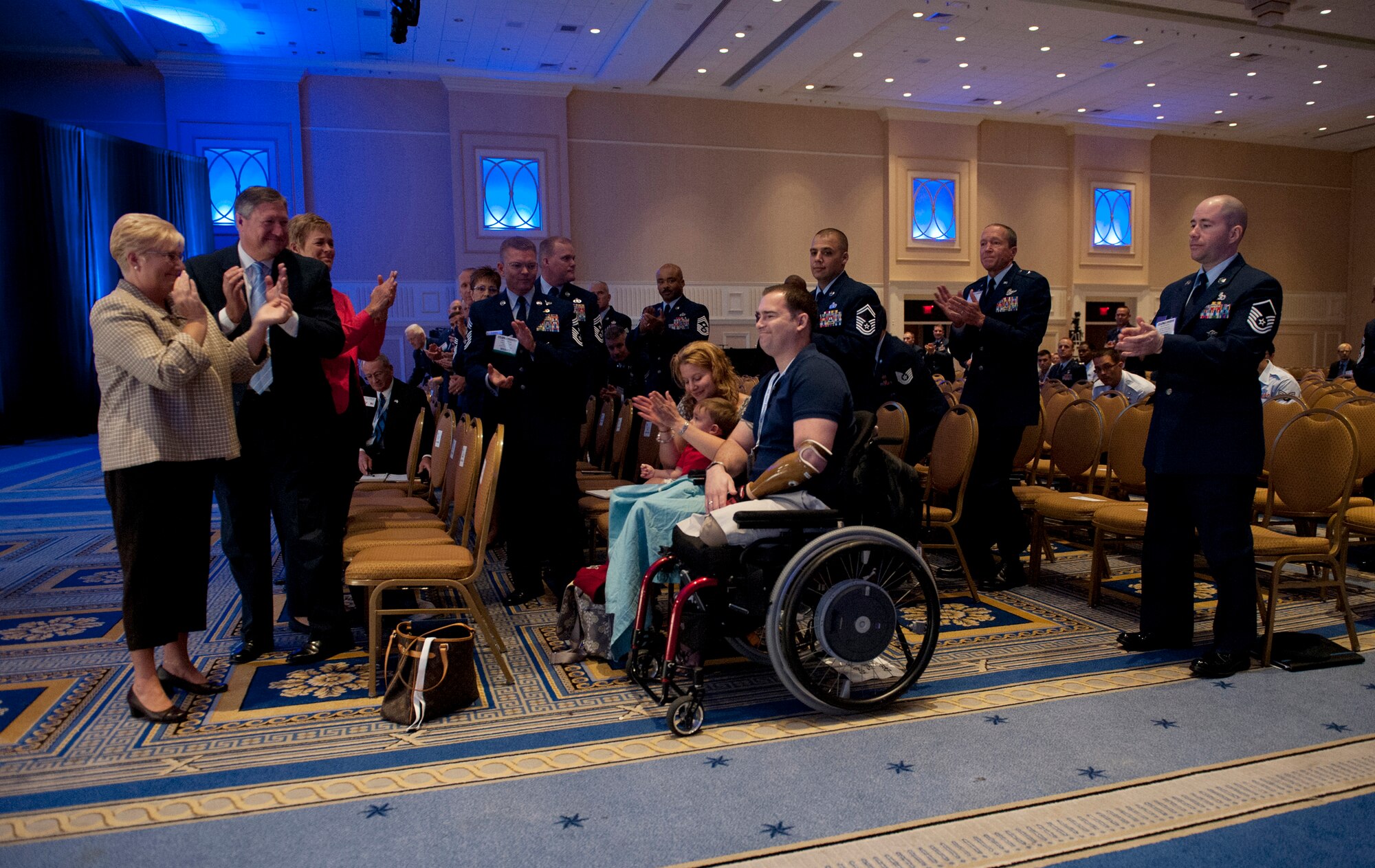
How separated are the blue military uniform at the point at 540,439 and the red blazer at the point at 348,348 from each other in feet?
1.81

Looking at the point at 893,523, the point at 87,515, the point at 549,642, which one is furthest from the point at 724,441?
the point at 87,515

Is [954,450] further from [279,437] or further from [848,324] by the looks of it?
[279,437]

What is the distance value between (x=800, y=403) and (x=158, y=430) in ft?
5.84

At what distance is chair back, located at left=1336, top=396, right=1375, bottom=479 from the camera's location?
398cm

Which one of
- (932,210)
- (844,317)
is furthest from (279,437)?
(932,210)

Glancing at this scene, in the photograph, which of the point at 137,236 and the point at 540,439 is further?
the point at 540,439

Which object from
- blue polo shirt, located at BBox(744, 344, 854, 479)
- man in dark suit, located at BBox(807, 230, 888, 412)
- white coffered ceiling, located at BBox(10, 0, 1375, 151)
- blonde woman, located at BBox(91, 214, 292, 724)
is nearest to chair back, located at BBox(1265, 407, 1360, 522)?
man in dark suit, located at BBox(807, 230, 888, 412)

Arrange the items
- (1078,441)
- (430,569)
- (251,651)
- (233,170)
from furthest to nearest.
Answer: (233,170) → (1078,441) → (251,651) → (430,569)

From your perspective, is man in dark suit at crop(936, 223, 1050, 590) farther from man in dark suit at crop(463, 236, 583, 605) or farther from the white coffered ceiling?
the white coffered ceiling

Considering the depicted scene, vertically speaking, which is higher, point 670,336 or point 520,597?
point 670,336

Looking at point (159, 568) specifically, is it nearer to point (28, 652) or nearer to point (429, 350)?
point (28, 652)

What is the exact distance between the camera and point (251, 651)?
3.12 m

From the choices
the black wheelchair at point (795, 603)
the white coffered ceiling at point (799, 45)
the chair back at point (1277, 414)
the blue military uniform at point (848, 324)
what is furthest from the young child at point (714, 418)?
the white coffered ceiling at point (799, 45)

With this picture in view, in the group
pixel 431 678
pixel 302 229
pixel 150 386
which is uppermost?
pixel 302 229
